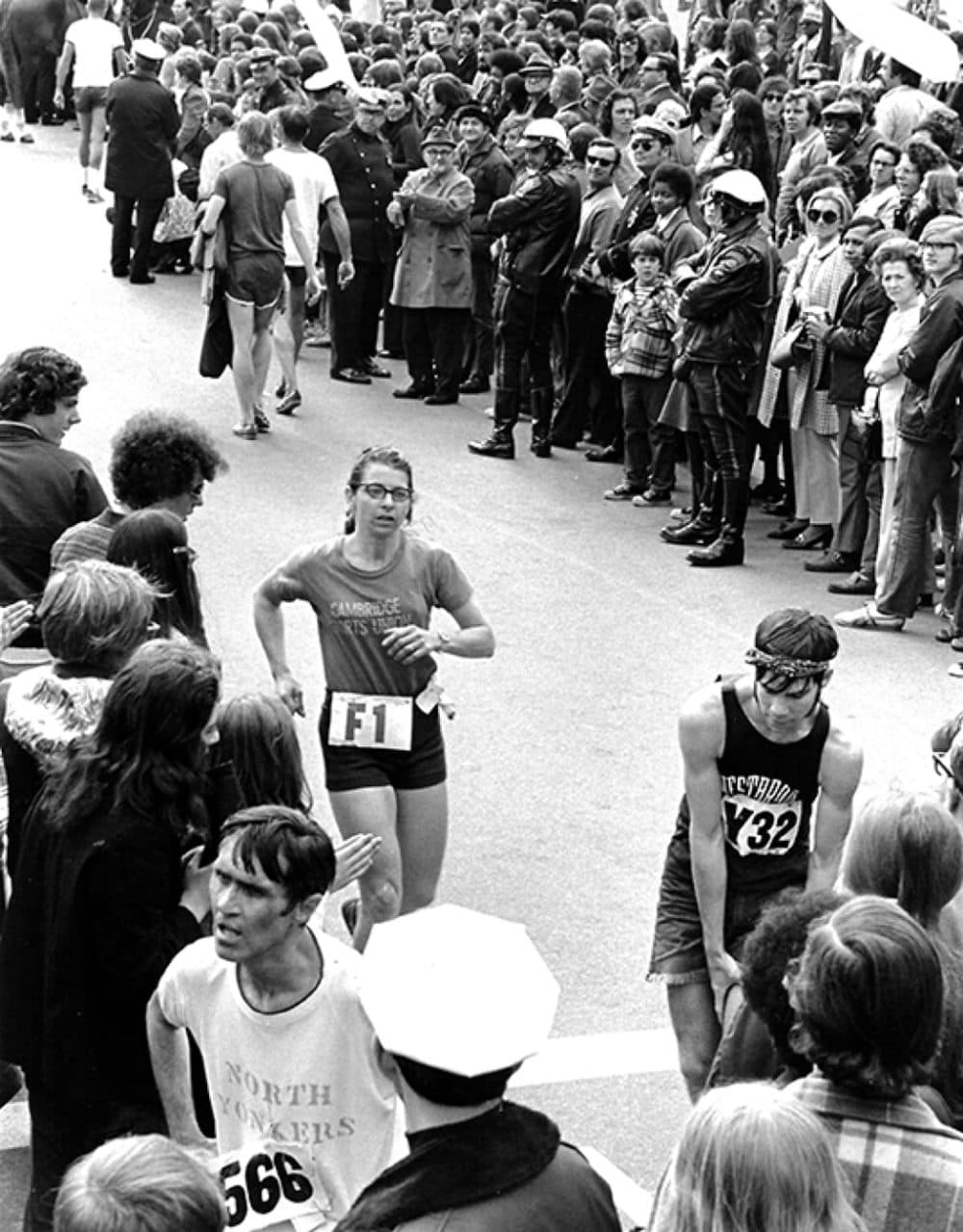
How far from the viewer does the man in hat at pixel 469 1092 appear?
303cm

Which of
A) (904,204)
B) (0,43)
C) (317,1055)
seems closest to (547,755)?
(904,204)

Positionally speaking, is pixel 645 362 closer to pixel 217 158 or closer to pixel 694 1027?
pixel 217 158

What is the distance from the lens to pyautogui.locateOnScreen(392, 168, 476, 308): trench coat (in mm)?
14156

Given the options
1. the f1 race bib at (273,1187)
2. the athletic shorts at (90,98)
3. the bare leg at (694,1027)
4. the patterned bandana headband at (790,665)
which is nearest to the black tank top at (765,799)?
the patterned bandana headband at (790,665)

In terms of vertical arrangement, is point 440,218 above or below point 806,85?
below

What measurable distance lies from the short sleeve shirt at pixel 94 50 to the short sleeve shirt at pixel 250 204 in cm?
845

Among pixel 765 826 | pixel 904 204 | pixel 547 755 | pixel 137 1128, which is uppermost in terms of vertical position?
pixel 904 204

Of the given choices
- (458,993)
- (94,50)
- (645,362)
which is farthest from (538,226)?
(458,993)

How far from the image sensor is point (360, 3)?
22516 millimetres

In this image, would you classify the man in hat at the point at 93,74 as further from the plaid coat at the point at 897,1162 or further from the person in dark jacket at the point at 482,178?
the plaid coat at the point at 897,1162

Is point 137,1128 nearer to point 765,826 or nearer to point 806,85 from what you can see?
point 765,826

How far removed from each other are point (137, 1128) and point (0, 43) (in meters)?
21.1

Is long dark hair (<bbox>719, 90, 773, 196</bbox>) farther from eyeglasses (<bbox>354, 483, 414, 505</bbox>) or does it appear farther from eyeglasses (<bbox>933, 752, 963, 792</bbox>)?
eyeglasses (<bbox>933, 752, 963, 792</bbox>)

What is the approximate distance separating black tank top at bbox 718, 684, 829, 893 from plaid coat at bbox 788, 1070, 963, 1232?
1830 mm
